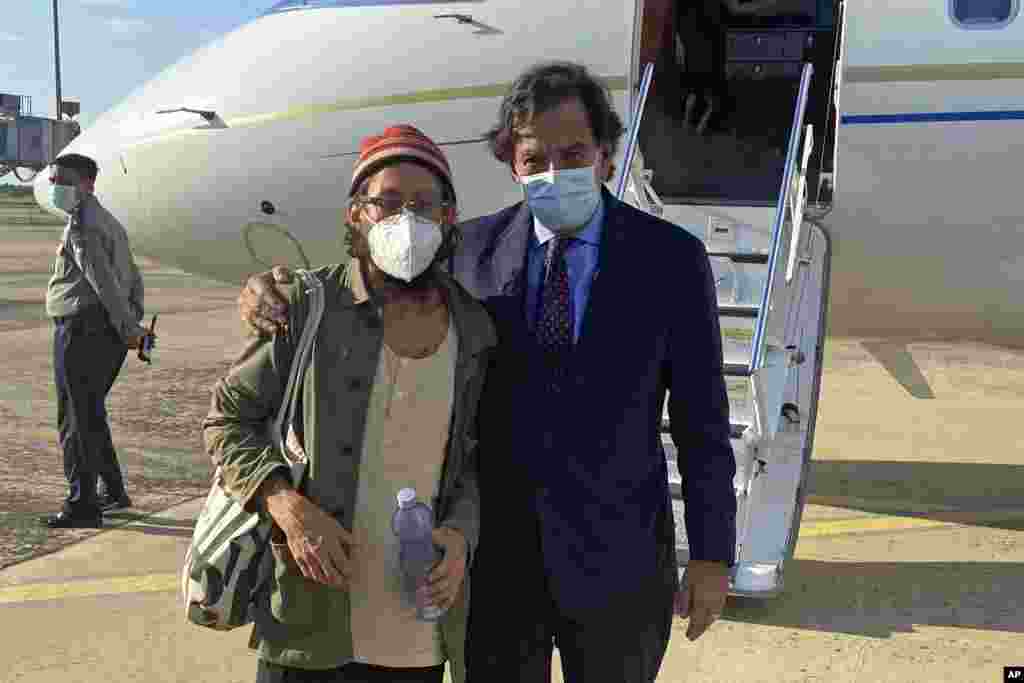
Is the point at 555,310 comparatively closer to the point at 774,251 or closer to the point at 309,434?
the point at 309,434

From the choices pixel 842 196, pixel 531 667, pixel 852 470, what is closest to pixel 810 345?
pixel 842 196

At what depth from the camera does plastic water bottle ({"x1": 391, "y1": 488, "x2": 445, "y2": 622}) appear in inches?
81.6

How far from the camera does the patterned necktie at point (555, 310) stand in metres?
2.35

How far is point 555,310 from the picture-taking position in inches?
93.6

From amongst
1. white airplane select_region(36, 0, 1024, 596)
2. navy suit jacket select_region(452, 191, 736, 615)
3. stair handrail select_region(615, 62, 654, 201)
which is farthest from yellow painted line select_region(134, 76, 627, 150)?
navy suit jacket select_region(452, 191, 736, 615)

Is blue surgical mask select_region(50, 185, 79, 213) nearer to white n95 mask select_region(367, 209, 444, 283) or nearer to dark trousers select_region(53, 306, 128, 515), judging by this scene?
dark trousers select_region(53, 306, 128, 515)

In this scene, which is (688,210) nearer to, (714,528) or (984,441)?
(714,528)

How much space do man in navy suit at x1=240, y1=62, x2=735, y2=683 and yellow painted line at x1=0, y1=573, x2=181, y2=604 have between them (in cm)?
336

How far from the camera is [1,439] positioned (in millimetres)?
8188

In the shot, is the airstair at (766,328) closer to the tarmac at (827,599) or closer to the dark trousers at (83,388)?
the tarmac at (827,599)

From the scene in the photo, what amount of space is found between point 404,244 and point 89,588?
153 inches

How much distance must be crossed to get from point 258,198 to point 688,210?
2523 millimetres

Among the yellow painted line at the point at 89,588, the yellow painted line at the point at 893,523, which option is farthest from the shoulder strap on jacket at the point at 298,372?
the yellow painted line at the point at 893,523

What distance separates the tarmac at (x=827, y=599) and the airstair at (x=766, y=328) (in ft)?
1.42
